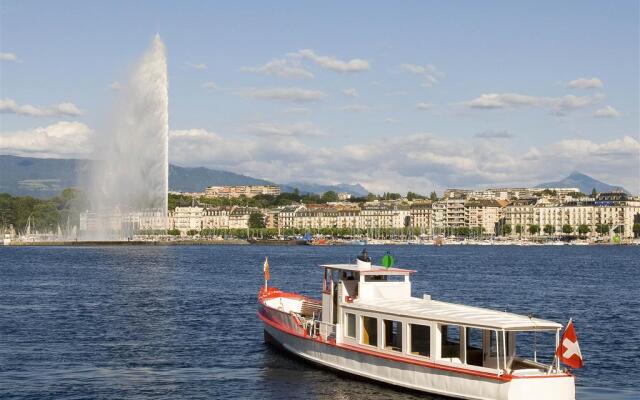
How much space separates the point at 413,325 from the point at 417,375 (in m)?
1.58

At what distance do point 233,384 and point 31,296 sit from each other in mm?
29101

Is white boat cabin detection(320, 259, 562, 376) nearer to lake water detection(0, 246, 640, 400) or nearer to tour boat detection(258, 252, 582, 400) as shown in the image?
tour boat detection(258, 252, 582, 400)

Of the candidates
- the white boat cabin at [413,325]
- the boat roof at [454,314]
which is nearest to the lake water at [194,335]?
the white boat cabin at [413,325]

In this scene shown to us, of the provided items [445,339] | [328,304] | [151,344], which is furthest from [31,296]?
[445,339]

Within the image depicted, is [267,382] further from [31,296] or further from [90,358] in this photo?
[31,296]

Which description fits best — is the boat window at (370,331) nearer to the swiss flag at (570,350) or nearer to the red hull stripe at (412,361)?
the red hull stripe at (412,361)

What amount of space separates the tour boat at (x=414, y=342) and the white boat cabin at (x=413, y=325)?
27mm

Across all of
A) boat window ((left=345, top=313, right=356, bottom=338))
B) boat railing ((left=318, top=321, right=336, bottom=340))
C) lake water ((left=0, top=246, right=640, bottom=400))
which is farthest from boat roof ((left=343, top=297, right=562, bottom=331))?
lake water ((left=0, top=246, right=640, bottom=400))

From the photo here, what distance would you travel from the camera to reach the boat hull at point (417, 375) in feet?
72.7

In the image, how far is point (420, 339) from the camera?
1022 inches

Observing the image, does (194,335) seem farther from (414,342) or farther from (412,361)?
(412,361)

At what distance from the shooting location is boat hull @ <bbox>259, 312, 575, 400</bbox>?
2217cm

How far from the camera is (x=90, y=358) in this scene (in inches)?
1239

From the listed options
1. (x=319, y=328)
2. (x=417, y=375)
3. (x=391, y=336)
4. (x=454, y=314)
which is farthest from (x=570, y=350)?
(x=319, y=328)
